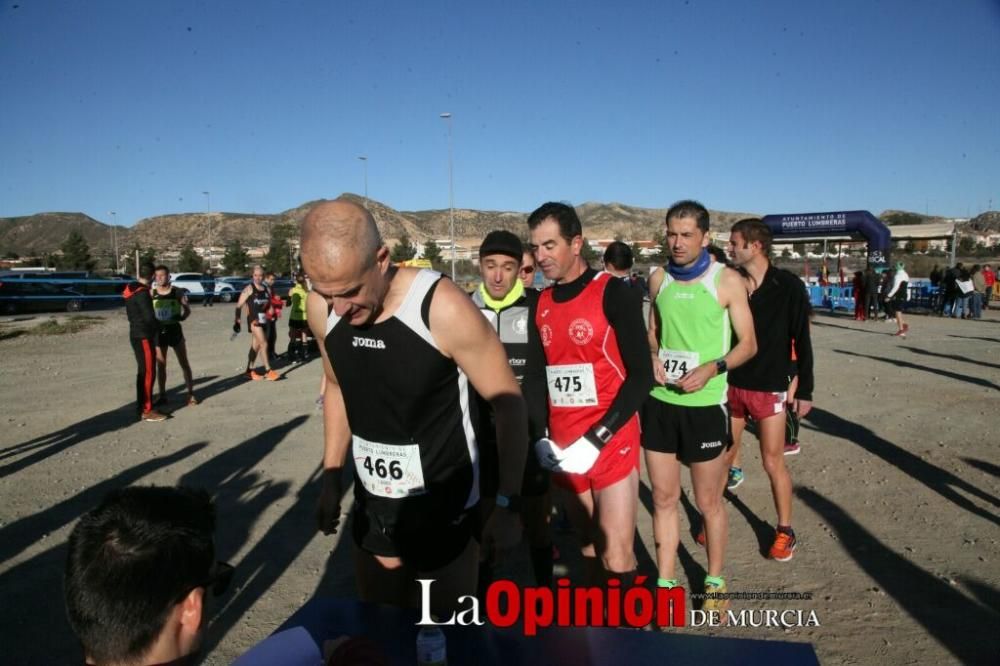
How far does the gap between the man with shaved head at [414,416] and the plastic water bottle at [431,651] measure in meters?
0.72

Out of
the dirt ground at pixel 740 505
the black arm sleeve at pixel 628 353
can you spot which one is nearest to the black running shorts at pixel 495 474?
the black arm sleeve at pixel 628 353

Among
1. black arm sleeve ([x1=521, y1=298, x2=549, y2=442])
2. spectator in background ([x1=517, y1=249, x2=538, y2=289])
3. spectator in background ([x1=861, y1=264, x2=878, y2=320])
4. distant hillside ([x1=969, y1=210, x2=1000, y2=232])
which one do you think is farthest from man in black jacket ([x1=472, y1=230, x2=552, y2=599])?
distant hillside ([x1=969, y1=210, x2=1000, y2=232])

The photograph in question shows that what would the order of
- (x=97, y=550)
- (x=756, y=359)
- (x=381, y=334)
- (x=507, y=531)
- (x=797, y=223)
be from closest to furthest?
1. (x=97, y=550)
2. (x=381, y=334)
3. (x=507, y=531)
4. (x=756, y=359)
5. (x=797, y=223)

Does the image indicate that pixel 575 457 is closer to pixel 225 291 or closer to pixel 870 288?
pixel 870 288

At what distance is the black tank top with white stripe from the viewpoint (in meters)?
2.09

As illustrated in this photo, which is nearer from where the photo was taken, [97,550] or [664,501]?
[97,550]

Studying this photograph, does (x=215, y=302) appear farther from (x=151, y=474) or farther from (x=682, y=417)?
(x=682, y=417)

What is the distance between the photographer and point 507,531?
2.67 m

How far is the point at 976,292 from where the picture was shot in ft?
67.9

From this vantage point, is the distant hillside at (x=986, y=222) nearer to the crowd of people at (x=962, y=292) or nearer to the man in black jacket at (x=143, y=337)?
the crowd of people at (x=962, y=292)

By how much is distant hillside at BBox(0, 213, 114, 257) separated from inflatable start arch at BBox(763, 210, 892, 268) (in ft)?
493

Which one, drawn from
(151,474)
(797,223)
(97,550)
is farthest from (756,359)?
(797,223)

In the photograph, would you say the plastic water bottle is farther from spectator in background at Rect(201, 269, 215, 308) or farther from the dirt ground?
spectator in background at Rect(201, 269, 215, 308)

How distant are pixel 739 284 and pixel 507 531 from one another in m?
1.99
